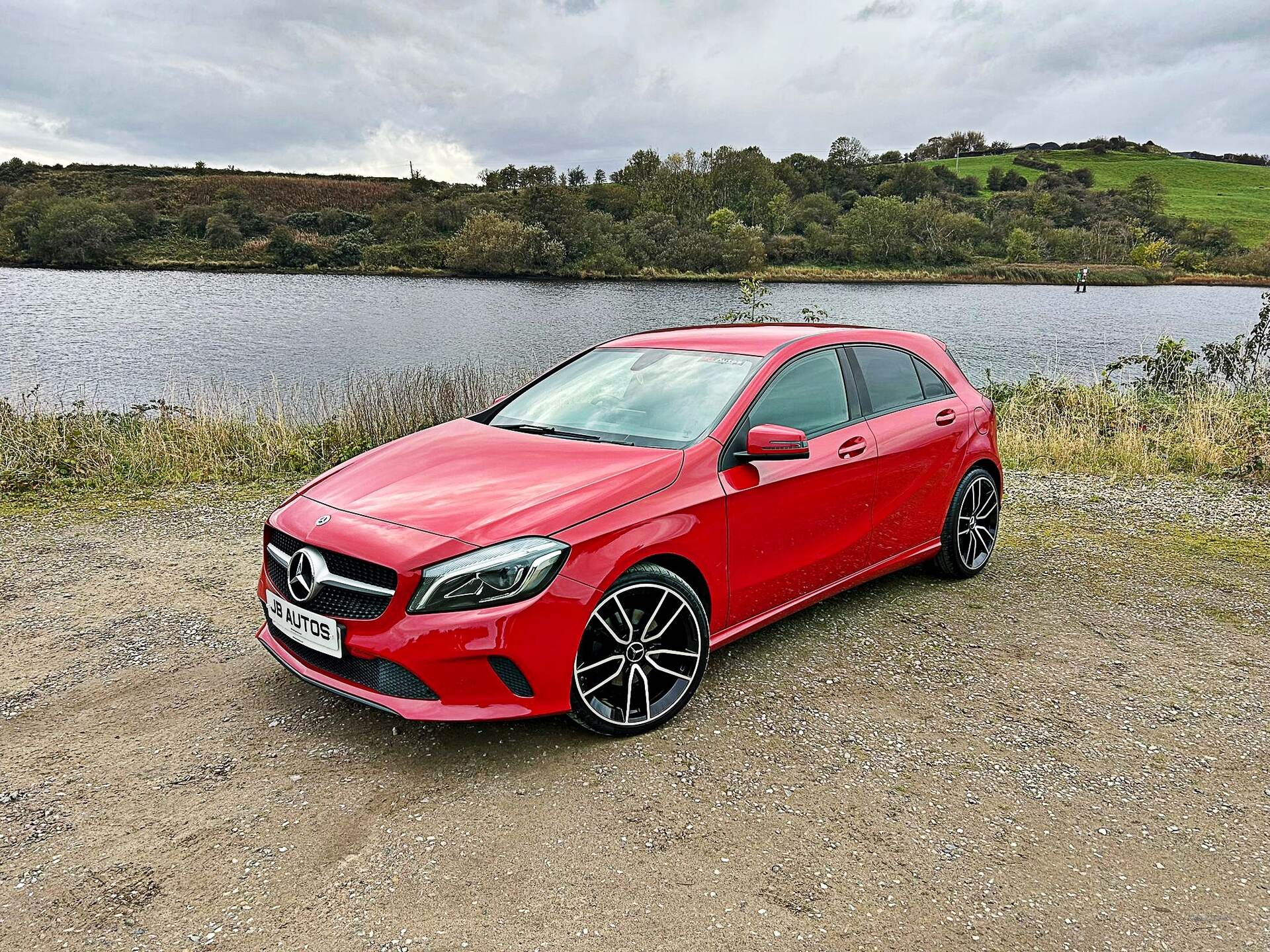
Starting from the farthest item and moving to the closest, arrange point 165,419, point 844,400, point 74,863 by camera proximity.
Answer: point 165,419
point 844,400
point 74,863

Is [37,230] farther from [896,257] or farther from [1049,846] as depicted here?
[1049,846]

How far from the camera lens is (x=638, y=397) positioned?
160 inches

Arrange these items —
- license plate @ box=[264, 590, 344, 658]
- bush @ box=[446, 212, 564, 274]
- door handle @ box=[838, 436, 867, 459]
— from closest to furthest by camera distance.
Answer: license plate @ box=[264, 590, 344, 658] → door handle @ box=[838, 436, 867, 459] → bush @ box=[446, 212, 564, 274]

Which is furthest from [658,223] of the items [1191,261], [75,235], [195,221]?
[1191,261]

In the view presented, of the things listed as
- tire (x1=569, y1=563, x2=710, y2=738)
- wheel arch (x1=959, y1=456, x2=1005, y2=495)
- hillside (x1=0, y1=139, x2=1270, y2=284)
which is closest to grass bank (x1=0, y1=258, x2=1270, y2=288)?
hillside (x1=0, y1=139, x2=1270, y2=284)

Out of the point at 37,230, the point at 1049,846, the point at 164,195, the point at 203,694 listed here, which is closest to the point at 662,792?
the point at 1049,846

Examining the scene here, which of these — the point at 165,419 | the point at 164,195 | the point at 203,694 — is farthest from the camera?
the point at 164,195

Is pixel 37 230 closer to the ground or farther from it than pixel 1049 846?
farther from it

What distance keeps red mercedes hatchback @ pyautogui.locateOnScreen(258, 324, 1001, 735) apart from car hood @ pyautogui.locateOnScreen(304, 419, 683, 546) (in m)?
0.01

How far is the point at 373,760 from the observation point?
313cm

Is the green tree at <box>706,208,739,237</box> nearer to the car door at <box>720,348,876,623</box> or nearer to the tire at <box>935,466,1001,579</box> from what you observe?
the tire at <box>935,466,1001,579</box>

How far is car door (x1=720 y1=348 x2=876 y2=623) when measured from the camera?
366 cm

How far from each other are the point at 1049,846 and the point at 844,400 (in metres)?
2.30

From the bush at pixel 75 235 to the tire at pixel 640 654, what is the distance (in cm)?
6543
